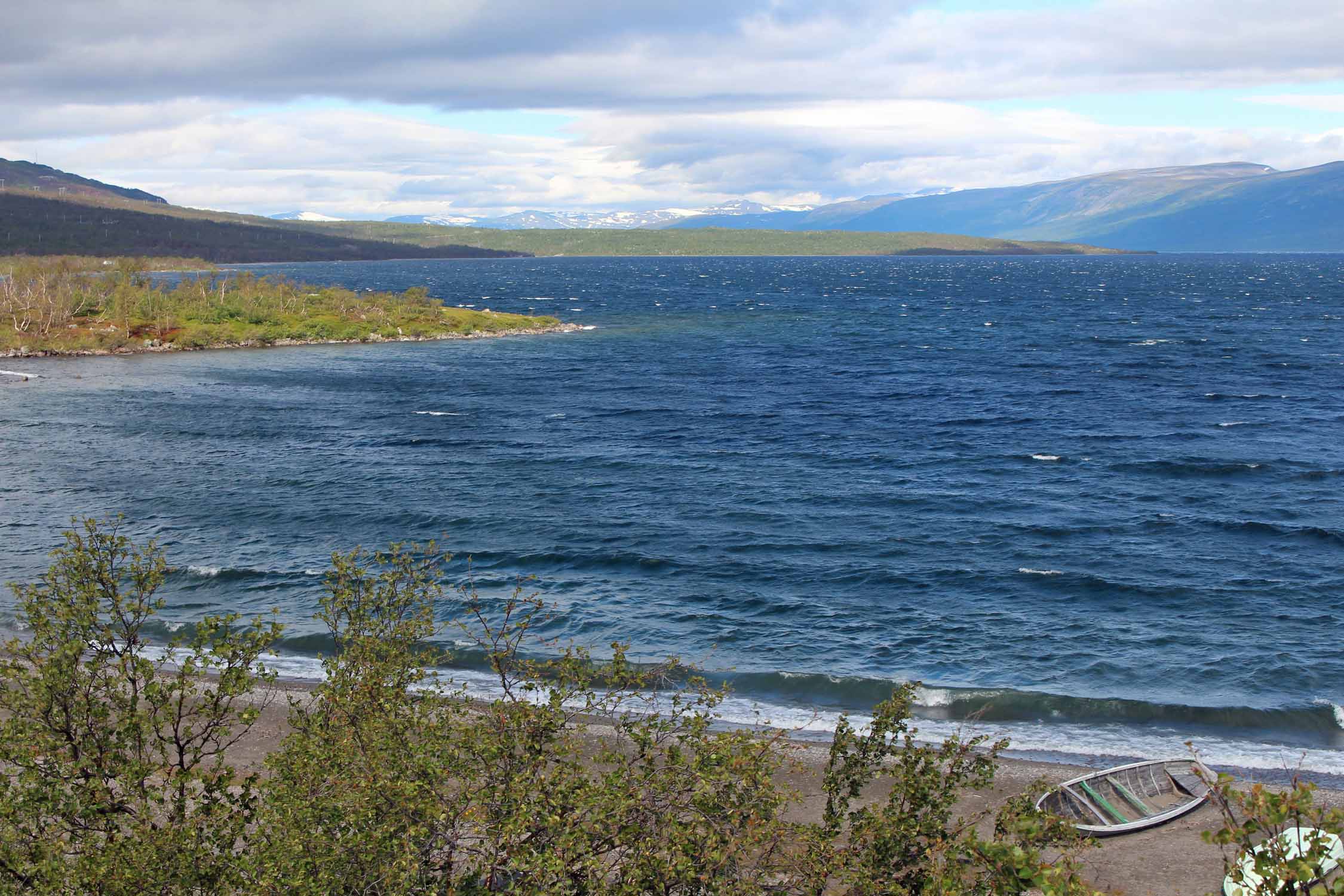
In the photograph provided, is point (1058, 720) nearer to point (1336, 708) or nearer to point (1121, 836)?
point (1121, 836)

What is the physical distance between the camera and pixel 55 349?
370ft

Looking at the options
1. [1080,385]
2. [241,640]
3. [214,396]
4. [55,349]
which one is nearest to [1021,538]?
[241,640]

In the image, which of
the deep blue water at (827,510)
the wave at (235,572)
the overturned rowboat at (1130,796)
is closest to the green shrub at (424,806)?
the overturned rowboat at (1130,796)

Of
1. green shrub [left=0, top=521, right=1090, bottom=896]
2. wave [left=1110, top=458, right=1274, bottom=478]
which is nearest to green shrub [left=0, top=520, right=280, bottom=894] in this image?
green shrub [left=0, top=521, right=1090, bottom=896]

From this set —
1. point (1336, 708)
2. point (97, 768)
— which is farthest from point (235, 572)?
point (1336, 708)

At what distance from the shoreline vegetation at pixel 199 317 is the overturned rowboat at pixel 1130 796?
116 meters

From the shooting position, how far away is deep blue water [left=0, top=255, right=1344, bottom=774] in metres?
32.7

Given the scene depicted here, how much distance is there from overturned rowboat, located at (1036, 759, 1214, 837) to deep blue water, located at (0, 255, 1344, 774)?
9.43ft

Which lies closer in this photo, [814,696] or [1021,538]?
[814,696]

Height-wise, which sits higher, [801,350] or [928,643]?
[801,350]

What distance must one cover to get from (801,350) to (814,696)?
291 feet

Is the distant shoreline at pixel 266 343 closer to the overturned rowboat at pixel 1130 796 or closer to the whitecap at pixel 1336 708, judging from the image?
the whitecap at pixel 1336 708

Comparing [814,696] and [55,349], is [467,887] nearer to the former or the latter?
[814,696]

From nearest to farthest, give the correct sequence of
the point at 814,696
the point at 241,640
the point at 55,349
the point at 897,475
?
the point at 241,640
the point at 814,696
the point at 897,475
the point at 55,349
